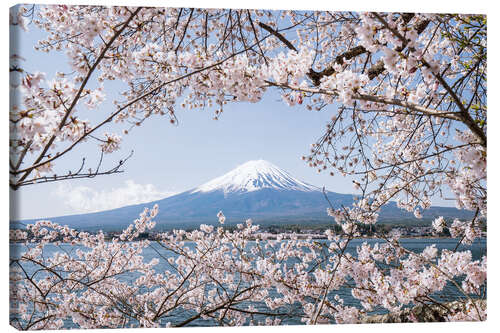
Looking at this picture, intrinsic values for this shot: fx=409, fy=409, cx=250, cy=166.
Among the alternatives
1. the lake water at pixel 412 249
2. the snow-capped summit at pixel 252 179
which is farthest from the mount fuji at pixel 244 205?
the lake water at pixel 412 249

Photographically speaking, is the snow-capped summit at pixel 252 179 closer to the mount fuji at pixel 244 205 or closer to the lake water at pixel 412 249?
the mount fuji at pixel 244 205

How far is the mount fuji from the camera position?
2717mm

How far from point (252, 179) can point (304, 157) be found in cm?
40

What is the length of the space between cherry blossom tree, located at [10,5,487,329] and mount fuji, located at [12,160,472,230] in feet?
0.32

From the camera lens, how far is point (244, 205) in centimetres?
308

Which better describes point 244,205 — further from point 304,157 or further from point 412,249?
point 412,249

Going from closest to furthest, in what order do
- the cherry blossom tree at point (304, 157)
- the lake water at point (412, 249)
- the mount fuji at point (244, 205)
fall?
the cherry blossom tree at point (304, 157)
the lake water at point (412, 249)
the mount fuji at point (244, 205)

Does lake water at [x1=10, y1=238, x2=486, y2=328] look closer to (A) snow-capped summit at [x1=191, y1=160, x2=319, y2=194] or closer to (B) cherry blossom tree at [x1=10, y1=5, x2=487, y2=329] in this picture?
(B) cherry blossom tree at [x1=10, y1=5, x2=487, y2=329]

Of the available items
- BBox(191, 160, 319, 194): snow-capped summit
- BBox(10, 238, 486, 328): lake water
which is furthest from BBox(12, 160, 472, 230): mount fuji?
BBox(10, 238, 486, 328): lake water

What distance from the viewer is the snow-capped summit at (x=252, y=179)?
278 centimetres

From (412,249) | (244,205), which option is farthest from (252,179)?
(412,249)

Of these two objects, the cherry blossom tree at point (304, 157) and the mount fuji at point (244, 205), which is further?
the mount fuji at point (244, 205)

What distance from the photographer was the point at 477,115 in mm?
2324
